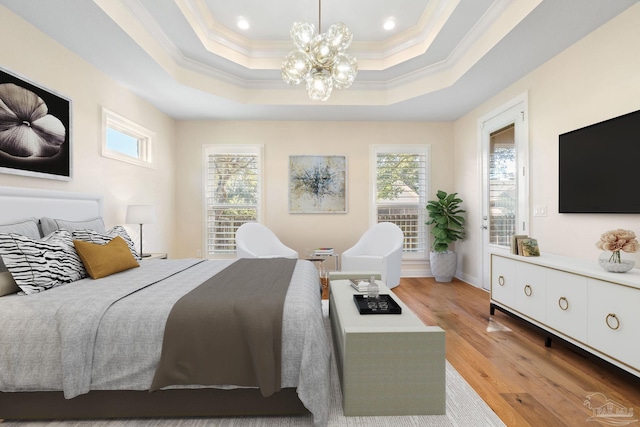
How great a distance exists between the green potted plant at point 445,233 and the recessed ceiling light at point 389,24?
8.42ft

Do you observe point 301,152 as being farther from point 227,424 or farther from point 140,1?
point 227,424

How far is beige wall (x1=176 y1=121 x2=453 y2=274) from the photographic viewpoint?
17.5 feet

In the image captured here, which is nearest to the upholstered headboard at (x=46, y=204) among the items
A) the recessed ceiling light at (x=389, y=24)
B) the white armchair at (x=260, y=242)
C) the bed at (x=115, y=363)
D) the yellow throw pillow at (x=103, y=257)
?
the yellow throw pillow at (x=103, y=257)

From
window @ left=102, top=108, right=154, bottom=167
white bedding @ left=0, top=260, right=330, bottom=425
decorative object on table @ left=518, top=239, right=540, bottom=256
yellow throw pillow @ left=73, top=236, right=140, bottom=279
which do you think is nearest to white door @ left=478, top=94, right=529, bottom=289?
decorative object on table @ left=518, top=239, right=540, bottom=256

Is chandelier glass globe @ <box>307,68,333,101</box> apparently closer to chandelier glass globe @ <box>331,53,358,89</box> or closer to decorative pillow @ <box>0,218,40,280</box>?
chandelier glass globe @ <box>331,53,358,89</box>

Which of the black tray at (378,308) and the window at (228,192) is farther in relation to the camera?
the window at (228,192)

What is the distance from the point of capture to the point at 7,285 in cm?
185

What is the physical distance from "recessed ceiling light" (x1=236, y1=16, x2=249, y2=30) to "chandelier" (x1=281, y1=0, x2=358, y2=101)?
1.30 meters

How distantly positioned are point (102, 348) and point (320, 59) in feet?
7.76

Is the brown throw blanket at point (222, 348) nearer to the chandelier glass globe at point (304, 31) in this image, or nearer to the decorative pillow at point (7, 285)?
the decorative pillow at point (7, 285)

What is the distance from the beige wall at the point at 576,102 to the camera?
8.08 feet

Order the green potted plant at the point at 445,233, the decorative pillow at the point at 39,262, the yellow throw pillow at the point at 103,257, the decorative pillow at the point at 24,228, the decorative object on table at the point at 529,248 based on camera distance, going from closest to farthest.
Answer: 1. the decorative pillow at the point at 39,262
2. the decorative pillow at the point at 24,228
3. the yellow throw pillow at the point at 103,257
4. the decorative object on table at the point at 529,248
5. the green potted plant at the point at 445,233

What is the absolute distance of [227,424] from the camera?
1.63 m

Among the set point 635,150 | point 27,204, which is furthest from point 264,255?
point 635,150
